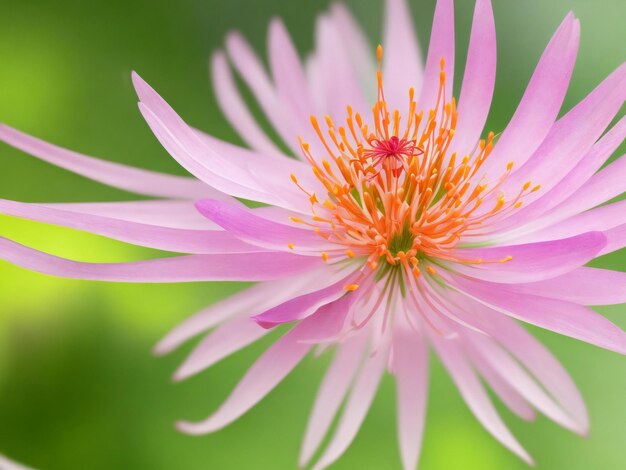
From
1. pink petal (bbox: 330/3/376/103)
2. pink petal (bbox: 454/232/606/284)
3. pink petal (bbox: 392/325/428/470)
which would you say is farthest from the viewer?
pink petal (bbox: 330/3/376/103)

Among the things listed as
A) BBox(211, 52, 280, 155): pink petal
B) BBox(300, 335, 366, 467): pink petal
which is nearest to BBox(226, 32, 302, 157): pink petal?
BBox(211, 52, 280, 155): pink petal

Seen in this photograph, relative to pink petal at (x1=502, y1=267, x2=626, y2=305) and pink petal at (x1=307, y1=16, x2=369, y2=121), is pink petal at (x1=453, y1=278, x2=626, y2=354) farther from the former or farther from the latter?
pink petal at (x1=307, y1=16, x2=369, y2=121)

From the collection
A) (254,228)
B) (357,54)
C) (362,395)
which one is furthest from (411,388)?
(357,54)

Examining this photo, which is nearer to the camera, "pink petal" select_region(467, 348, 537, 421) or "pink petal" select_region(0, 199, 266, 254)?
"pink petal" select_region(0, 199, 266, 254)

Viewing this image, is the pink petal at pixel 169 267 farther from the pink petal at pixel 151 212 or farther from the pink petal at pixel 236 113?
the pink petal at pixel 236 113

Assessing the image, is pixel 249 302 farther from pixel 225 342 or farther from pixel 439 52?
pixel 439 52

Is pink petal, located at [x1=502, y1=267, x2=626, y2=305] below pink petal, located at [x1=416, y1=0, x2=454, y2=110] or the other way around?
below
